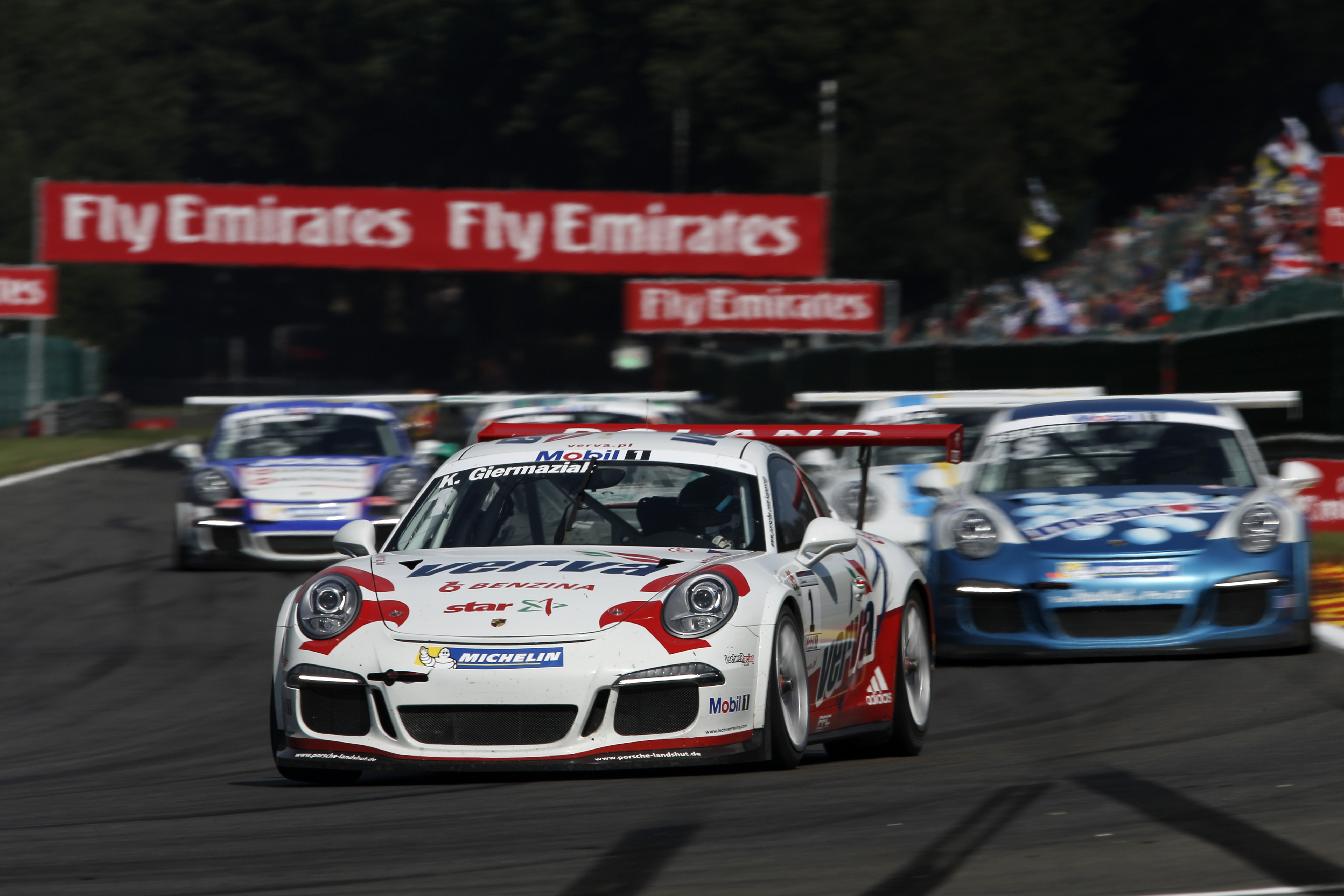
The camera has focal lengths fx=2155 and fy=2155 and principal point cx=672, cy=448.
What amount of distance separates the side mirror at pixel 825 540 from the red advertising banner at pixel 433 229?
Result: 77.8 feet

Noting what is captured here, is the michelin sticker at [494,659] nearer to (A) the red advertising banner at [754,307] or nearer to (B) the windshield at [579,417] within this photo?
(B) the windshield at [579,417]

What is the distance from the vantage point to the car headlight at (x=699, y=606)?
6547 millimetres

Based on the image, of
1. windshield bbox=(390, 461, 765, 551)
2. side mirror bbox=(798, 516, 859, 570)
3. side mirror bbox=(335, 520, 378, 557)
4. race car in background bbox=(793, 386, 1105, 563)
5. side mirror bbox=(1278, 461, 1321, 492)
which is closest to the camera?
side mirror bbox=(798, 516, 859, 570)

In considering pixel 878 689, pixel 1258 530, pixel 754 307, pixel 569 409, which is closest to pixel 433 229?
pixel 754 307

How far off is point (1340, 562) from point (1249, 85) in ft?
167

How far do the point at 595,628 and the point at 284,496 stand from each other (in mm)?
9532

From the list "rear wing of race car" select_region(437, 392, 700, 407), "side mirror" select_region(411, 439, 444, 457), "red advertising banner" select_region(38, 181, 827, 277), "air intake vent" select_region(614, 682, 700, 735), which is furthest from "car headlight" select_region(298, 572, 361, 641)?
"red advertising banner" select_region(38, 181, 827, 277)

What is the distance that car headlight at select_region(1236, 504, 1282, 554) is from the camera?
1010cm

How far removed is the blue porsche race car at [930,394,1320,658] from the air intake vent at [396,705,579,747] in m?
4.15

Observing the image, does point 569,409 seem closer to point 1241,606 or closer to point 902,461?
point 902,461

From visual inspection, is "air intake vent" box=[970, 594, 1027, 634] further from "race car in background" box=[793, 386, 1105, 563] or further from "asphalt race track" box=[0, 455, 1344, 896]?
"race car in background" box=[793, 386, 1105, 563]

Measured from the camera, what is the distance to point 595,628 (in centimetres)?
649

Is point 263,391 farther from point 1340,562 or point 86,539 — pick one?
point 1340,562

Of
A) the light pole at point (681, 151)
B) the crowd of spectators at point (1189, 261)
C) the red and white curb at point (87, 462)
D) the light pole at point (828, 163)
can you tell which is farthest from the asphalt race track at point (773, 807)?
the light pole at point (681, 151)
